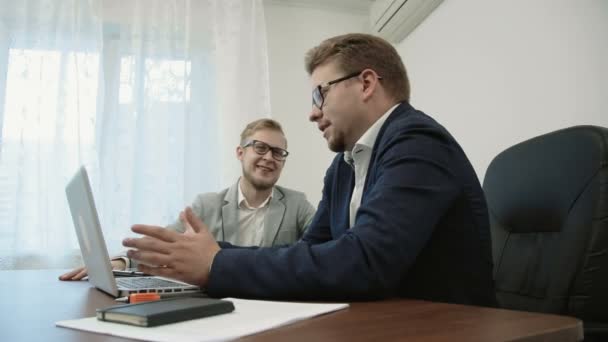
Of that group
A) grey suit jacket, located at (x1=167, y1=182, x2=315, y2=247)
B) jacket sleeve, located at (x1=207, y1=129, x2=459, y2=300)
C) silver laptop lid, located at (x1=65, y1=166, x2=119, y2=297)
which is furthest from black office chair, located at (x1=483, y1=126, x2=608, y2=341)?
grey suit jacket, located at (x1=167, y1=182, x2=315, y2=247)

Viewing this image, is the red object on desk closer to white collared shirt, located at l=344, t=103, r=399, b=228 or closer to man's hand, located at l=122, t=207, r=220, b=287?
man's hand, located at l=122, t=207, r=220, b=287

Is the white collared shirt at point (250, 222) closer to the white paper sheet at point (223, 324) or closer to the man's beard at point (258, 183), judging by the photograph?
the man's beard at point (258, 183)

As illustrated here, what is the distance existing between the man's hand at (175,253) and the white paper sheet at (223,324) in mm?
138

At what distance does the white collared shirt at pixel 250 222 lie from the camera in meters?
2.19

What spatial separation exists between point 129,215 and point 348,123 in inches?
70.7

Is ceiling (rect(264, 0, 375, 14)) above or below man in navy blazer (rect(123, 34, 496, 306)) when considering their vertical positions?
above

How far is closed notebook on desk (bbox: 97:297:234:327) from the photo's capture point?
1.72ft

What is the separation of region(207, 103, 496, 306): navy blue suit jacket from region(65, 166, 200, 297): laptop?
165 mm

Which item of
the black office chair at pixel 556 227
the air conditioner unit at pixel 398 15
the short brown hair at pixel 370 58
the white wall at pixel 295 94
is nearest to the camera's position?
the black office chair at pixel 556 227

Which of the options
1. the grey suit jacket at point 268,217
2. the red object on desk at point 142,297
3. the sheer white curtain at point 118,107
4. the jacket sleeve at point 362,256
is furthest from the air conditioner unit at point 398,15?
the red object on desk at point 142,297

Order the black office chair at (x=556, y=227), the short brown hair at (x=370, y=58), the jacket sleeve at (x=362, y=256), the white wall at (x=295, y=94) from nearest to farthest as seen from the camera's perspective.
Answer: the jacket sleeve at (x=362, y=256), the black office chair at (x=556, y=227), the short brown hair at (x=370, y=58), the white wall at (x=295, y=94)

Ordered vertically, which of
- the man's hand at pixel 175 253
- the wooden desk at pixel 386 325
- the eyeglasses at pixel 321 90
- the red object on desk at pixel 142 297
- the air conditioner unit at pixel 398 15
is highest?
the air conditioner unit at pixel 398 15

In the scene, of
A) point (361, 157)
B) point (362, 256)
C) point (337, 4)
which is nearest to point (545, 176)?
point (361, 157)

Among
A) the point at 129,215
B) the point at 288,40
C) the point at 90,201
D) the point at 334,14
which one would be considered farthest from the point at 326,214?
the point at 334,14
